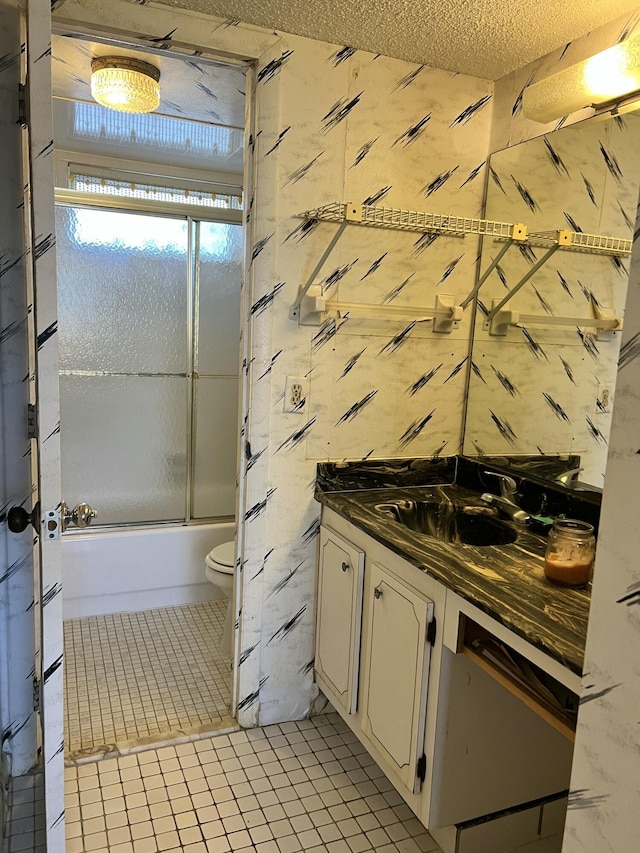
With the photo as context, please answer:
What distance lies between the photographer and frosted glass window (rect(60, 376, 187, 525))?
10.6 feet

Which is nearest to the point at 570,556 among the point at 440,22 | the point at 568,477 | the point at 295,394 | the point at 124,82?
the point at 568,477

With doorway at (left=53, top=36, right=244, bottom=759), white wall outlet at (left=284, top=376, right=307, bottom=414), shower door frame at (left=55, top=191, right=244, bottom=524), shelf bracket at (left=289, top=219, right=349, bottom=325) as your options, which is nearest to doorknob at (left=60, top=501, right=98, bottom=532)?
white wall outlet at (left=284, top=376, right=307, bottom=414)

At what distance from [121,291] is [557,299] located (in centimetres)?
208

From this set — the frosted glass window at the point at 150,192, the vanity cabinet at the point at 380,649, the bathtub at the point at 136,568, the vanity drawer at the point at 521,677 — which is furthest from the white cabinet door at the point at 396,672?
the frosted glass window at the point at 150,192

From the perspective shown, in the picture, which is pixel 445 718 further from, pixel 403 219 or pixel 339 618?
pixel 403 219

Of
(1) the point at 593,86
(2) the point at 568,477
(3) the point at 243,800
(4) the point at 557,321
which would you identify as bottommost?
(3) the point at 243,800

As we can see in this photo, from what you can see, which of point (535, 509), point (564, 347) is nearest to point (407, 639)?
point (535, 509)

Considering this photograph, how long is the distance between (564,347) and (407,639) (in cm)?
102

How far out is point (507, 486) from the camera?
2.24m

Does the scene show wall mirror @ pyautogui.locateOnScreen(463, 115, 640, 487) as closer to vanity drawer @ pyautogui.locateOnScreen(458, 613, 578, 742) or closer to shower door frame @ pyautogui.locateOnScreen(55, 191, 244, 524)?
vanity drawer @ pyautogui.locateOnScreen(458, 613, 578, 742)

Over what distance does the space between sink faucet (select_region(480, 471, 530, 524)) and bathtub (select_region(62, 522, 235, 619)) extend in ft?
5.35

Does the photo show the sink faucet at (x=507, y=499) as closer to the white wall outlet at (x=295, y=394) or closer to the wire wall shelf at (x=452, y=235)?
the wire wall shelf at (x=452, y=235)

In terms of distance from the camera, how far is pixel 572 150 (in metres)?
1.97

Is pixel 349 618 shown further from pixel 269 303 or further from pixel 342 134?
pixel 342 134
